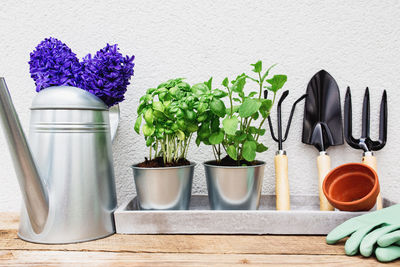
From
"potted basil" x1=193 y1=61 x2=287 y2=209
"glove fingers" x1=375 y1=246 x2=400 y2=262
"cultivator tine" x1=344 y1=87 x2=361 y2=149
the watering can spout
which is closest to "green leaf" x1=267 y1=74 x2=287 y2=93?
"potted basil" x1=193 y1=61 x2=287 y2=209

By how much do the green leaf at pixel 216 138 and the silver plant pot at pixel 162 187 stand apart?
0.22ft

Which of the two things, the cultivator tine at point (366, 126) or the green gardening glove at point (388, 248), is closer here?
the green gardening glove at point (388, 248)

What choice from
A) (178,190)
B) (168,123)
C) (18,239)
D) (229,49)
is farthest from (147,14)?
(18,239)

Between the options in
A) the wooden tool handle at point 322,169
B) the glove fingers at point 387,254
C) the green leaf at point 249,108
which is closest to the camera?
the glove fingers at point 387,254

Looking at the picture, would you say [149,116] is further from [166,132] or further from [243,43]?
[243,43]

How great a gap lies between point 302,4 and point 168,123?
453mm

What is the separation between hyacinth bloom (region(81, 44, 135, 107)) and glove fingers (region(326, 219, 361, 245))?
0.46 m

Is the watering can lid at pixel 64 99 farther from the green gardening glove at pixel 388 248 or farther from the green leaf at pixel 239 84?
the green gardening glove at pixel 388 248

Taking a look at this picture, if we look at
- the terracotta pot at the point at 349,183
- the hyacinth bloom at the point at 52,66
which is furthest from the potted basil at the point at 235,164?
the hyacinth bloom at the point at 52,66

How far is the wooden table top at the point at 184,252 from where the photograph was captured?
463 millimetres

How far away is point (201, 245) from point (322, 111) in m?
0.43

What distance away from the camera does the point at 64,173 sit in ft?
1.77

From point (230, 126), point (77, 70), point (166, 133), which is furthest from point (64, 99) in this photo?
point (230, 126)

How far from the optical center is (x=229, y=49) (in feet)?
2.50
